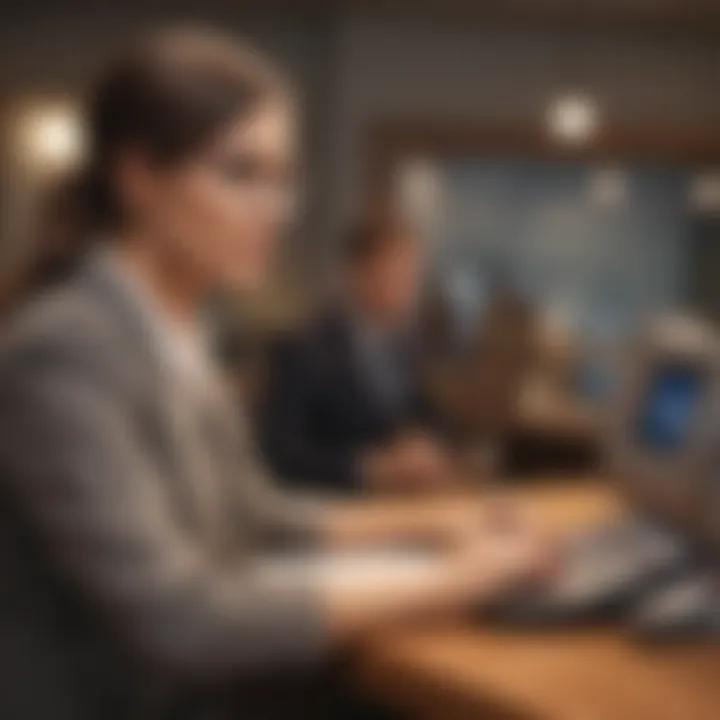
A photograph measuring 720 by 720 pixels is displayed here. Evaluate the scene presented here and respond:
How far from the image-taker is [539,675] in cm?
69

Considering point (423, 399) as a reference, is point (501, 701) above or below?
below

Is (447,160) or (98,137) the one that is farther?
(447,160)

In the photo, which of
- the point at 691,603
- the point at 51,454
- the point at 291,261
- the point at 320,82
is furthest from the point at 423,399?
the point at 51,454

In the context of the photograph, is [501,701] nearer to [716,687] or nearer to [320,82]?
[716,687]

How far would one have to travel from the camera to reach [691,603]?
736mm

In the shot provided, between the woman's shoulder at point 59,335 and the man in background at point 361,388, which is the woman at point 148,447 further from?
the man in background at point 361,388

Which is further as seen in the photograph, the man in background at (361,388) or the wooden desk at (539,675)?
the man in background at (361,388)

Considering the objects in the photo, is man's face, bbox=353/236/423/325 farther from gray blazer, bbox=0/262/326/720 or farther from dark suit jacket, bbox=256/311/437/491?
gray blazer, bbox=0/262/326/720

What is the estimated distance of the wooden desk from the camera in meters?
0.65

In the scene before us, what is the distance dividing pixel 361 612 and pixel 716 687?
0.20 m

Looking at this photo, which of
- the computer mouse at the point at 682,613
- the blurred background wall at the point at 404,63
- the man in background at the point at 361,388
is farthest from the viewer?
the man in background at the point at 361,388

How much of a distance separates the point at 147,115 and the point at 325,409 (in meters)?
0.56

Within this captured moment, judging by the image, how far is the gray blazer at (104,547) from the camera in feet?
2.02

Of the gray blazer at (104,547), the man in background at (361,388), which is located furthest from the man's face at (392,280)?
the gray blazer at (104,547)
